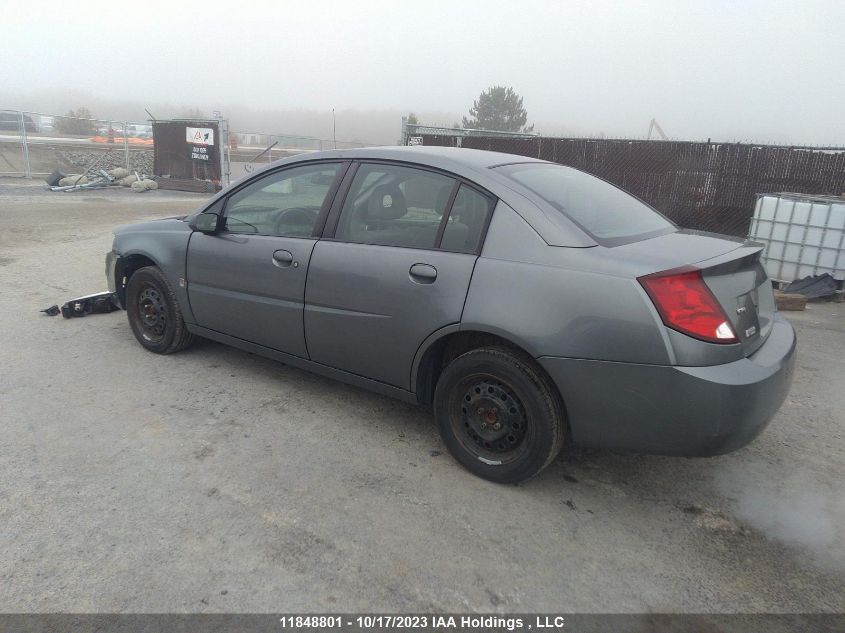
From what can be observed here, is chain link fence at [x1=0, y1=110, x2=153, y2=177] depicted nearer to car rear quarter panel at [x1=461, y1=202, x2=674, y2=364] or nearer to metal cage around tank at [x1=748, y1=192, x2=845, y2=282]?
metal cage around tank at [x1=748, y1=192, x2=845, y2=282]

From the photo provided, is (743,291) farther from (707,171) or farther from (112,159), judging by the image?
(112,159)

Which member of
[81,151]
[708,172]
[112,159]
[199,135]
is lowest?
[112,159]

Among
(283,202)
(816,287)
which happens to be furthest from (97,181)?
(816,287)

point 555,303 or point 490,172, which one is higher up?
point 490,172

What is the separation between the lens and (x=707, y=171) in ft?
31.7

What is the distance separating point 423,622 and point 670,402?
131 centimetres

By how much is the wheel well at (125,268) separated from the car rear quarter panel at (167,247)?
67mm

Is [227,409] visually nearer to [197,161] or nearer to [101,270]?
[101,270]

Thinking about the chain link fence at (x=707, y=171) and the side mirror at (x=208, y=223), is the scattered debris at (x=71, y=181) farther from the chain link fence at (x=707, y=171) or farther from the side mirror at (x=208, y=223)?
the side mirror at (x=208, y=223)

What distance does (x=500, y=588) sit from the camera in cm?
233

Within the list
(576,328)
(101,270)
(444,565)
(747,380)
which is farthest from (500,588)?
(101,270)

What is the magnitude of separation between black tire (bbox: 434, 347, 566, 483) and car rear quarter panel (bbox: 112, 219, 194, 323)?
222 cm

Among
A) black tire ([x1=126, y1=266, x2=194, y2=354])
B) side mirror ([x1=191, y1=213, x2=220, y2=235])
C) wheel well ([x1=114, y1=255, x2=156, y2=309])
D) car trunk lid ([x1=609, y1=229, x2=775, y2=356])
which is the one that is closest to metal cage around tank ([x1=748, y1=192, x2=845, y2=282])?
car trunk lid ([x1=609, y1=229, x2=775, y2=356])

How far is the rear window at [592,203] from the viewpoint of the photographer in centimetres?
297
